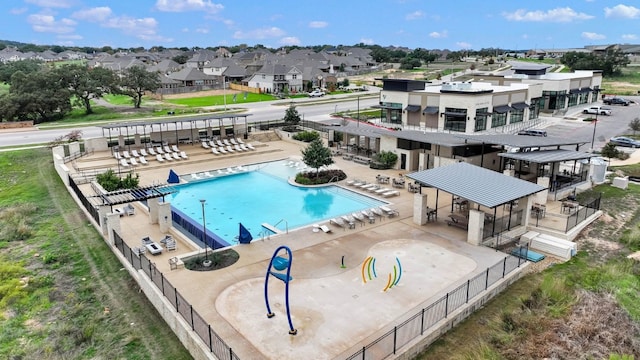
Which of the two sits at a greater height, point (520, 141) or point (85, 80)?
point (85, 80)

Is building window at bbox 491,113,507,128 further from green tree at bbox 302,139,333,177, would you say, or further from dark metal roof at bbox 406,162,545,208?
dark metal roof at bbox 406,162,545,208

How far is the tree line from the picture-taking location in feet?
209

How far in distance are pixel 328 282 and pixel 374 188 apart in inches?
572

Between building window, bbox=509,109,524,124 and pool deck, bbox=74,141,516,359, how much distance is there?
110ft

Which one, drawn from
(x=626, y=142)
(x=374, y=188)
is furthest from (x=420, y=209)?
(x=626, y=142)

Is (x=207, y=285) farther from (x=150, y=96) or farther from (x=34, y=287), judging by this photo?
(x=150, y=96)

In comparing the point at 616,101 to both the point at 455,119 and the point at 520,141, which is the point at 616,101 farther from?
the point at 520,141

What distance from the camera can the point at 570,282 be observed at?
1933 cm

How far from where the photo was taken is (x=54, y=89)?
6844 centimetres

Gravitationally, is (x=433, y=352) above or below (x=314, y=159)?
below

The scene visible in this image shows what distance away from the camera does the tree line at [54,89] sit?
2512 inches

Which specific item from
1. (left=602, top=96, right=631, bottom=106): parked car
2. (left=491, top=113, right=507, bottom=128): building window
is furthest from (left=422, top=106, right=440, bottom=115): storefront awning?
(left=602, top=96, right=631, bottom=106): parked car

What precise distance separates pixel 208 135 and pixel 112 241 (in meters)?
27.3

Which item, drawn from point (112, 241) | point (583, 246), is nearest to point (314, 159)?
point (112, 241)
